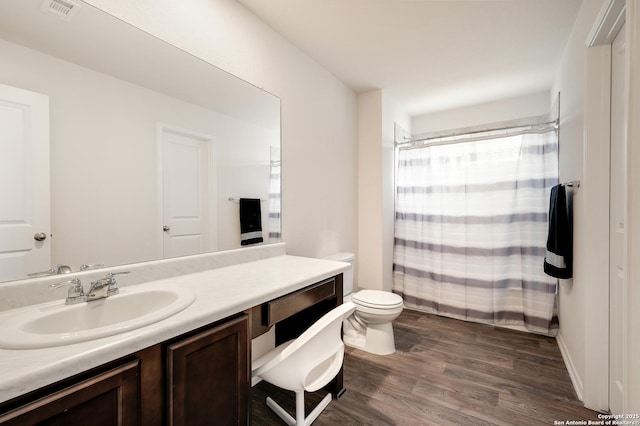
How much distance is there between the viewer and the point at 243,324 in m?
1.07

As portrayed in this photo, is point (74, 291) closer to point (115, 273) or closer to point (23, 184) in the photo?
point (115, 273)

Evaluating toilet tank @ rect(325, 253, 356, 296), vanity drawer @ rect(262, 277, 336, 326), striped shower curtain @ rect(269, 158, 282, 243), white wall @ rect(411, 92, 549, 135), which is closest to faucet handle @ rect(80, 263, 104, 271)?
vanity drawer @ rect(262, 277, 336, 326)

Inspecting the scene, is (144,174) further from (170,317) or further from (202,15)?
(202,15)

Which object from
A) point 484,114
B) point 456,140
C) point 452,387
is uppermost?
point 484,114

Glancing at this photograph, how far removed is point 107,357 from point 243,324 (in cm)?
45

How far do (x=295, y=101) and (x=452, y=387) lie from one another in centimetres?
232

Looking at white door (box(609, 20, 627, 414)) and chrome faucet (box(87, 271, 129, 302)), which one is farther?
white door (box(609, 20, 627, 414))

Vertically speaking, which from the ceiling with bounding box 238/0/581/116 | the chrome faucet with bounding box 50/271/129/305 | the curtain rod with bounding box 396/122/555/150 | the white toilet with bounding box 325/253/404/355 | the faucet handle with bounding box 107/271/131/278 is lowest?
the white toilet with bounding box 325/253/404/355

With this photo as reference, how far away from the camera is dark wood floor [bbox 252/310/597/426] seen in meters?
1.55

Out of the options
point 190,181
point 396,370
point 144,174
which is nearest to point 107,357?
point 144,174

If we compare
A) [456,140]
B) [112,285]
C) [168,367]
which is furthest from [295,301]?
[456,140]

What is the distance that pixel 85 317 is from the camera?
0.99 meters

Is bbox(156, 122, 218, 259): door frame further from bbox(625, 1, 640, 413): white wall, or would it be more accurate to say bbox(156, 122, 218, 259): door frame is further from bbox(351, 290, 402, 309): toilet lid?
bbox(625, 1, 640, 413): white wall

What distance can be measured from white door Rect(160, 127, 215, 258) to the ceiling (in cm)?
102
